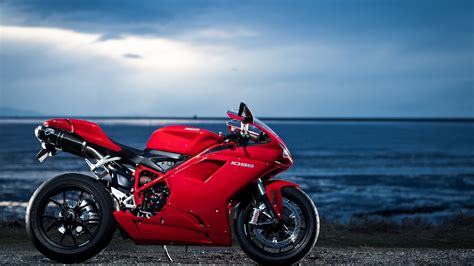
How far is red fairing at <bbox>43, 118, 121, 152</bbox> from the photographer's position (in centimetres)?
779

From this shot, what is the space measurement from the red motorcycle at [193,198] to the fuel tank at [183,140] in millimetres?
12

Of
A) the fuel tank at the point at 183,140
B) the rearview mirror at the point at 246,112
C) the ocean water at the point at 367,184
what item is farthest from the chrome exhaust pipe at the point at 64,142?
the ocean water at the point at 367,184

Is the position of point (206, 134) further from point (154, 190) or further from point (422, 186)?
point (422, 186)

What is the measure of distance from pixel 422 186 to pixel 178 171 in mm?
34514

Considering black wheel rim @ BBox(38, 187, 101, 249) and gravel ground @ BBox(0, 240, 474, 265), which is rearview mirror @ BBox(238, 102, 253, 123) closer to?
gravel ground @ BBox(0, 240, 474, 265)

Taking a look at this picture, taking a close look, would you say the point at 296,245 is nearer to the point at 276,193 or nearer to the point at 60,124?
the point at 276,193

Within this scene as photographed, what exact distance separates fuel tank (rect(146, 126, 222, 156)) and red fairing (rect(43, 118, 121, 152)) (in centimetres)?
52

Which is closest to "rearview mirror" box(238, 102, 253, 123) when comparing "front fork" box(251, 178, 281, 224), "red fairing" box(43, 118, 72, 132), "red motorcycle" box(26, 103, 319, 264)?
"red motorcycle" box(26, 103, 319, 264)

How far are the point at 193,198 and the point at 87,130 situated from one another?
5.24 ft

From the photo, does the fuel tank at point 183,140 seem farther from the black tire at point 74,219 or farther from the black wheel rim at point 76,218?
the black wheel rim at point 76,218

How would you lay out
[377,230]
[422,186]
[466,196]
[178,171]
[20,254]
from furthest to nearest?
1. [422,186]
2. [466,196]
3. [377,230]
4. [20,254]
5. [178,171]

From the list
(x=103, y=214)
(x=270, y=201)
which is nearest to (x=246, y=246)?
(x=270, y=201)

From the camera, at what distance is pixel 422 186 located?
3972cm

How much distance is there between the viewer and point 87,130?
7.92 m
